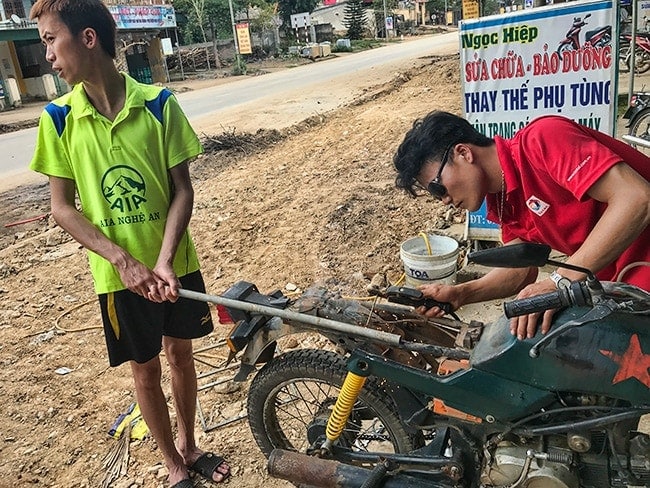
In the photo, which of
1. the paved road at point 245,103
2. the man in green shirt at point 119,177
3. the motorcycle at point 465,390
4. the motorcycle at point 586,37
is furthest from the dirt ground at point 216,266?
the paved road at point 245,103

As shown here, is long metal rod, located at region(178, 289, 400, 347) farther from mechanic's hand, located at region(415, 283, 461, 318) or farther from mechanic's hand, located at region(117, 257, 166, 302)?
mechanic's hand, located at region(415, 283, 461, 318)

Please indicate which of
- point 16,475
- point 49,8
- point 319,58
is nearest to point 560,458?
point 49,8

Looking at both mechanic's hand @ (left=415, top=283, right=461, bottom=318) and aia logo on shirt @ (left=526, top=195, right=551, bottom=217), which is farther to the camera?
mechanic's hand @ (left=415, top=283, right=461, bottom=318)

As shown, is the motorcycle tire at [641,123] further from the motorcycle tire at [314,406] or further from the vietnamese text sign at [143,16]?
the vietnamese text sign at [143,16]

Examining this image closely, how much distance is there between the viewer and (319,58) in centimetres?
3578

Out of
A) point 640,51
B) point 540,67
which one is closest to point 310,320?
point 540,67

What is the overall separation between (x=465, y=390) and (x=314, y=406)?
1.05 m

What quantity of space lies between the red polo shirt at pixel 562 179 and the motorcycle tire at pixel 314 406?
0.92m

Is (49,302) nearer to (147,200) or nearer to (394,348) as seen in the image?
(147,200)

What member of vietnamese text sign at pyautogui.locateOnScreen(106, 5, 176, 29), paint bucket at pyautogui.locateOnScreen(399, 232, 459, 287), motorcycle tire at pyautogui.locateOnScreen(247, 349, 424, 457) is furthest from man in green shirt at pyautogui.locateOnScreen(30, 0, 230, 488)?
vietnamese text sign at pyautogui.locateOnScreen(106, 5, 176, 29)

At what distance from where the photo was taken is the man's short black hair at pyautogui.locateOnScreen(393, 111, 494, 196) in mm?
2174

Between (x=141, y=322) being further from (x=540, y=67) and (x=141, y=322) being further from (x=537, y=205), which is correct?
(x=540, y=67)

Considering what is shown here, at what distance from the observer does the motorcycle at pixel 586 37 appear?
156 inches

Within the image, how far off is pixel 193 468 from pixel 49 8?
2217mm
